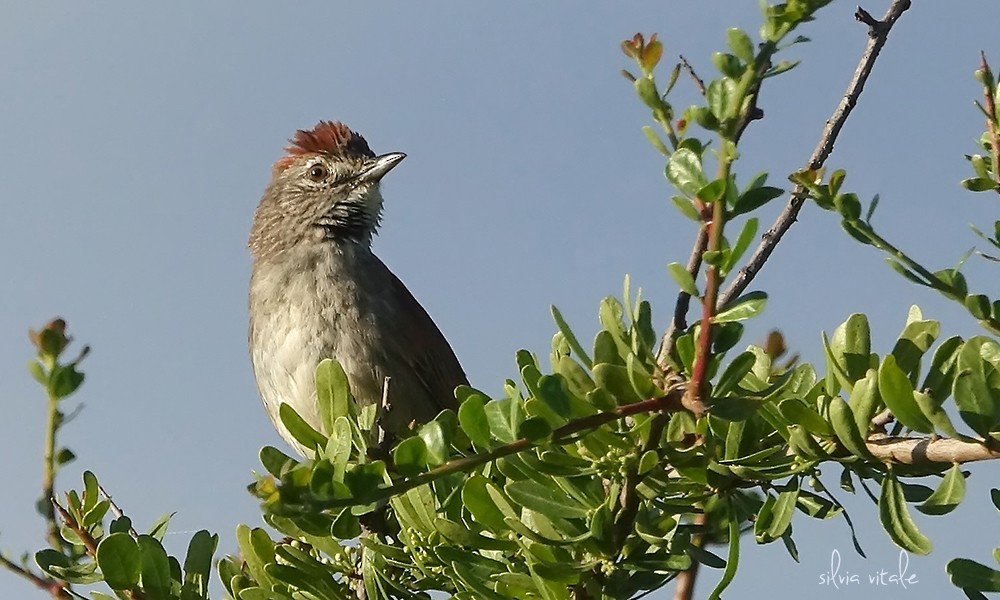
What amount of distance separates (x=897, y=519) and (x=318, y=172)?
20.9 feet

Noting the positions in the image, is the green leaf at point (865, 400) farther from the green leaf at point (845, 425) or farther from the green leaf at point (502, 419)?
the green leaf at point (502, 419)

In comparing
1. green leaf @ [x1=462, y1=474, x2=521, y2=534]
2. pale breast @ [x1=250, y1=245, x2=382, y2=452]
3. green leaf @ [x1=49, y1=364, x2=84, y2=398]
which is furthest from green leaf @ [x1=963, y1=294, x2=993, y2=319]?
pale breast @ [x1=250, y1=245, x2=382, y2=452]

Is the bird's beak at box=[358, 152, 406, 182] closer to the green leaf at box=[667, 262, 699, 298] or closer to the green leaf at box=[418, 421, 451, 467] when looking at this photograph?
the green leaf at box=[418, 421, 451, 467]

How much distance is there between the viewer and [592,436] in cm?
198

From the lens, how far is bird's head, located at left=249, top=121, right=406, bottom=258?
24.1ft

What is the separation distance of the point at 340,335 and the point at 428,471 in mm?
4442

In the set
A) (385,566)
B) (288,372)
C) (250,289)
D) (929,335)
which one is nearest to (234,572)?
(385,566)

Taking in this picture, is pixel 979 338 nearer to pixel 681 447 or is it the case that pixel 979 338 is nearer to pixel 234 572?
pixel 681 447

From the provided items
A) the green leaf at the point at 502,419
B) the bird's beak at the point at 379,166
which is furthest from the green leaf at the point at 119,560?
the bird's beak at the point at 379,166

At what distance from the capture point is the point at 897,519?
1.80 meters

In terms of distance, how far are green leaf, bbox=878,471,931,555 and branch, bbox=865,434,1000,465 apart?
0.15ft

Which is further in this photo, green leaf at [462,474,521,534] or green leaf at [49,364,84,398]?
green leaf at [49,364,84,398]

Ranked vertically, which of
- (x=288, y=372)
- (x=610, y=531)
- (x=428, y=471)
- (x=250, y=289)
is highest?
(x=250, y=289)

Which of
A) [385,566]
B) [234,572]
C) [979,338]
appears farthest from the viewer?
[234,572]
